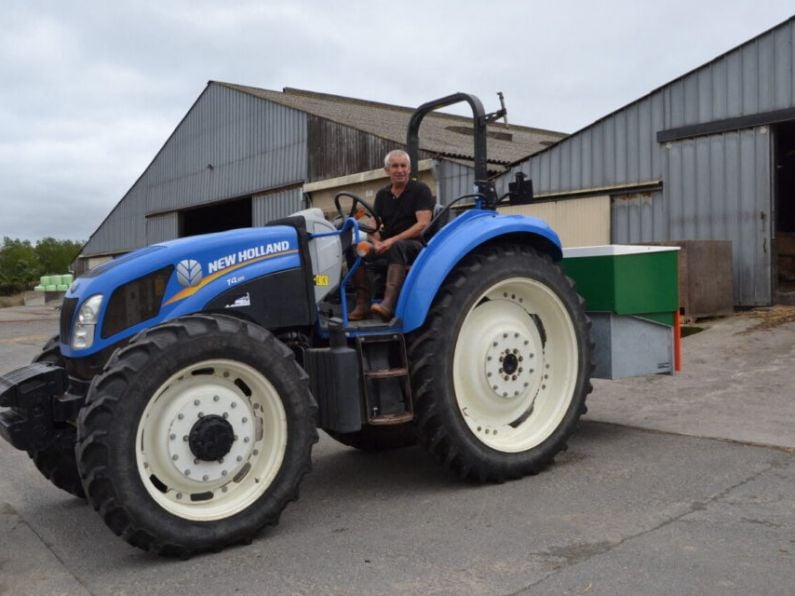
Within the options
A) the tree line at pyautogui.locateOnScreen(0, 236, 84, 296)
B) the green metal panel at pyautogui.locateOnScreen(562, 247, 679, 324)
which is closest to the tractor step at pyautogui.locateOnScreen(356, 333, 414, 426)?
the green metal panel at pyautogui.locateOnScreen(562, 247, 679, 324)

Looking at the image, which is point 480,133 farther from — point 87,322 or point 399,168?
point 87,322

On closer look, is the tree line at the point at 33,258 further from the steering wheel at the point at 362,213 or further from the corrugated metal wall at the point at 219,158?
the steering wheel at the point at 362,213

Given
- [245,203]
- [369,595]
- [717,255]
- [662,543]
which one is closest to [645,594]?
[662,543]

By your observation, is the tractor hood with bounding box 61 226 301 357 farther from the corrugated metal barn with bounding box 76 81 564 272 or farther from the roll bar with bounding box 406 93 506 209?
the corrugated metal barn with bounding box 76 81 564 272

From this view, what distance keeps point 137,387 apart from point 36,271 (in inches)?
Answer: 3169

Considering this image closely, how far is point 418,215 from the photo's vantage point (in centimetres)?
506

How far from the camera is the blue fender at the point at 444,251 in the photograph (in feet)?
15.1

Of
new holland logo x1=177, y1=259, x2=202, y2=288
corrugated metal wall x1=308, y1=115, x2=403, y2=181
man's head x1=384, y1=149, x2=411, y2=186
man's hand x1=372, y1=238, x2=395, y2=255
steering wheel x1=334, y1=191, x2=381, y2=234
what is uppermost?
corrugated metal wall x1=308, y1=115, x2=403, y2=181

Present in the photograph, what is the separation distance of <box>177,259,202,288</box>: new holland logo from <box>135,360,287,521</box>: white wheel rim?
1.59ft

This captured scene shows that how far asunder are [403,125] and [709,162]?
12.6 metres

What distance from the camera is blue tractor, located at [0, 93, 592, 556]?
143 inches

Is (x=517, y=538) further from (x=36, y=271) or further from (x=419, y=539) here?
(x=36, y=271)

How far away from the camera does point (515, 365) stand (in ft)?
16.5

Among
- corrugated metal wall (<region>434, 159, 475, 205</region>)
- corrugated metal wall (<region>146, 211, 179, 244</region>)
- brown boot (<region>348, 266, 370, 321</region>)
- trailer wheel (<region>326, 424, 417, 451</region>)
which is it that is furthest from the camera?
corrugated metal wall (<region>146, 211, 179, 244</region>)
